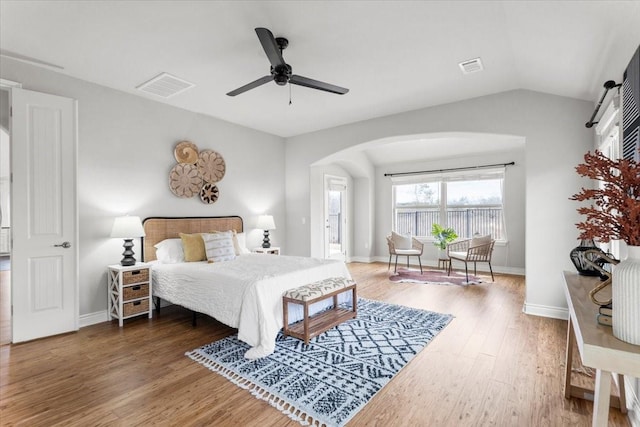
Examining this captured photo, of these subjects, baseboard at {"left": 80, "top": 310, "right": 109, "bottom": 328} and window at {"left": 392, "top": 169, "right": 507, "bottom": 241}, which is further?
window at {"left": 392, "top": 169, "right": 507, "bottom": 241}

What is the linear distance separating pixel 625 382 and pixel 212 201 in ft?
16.1

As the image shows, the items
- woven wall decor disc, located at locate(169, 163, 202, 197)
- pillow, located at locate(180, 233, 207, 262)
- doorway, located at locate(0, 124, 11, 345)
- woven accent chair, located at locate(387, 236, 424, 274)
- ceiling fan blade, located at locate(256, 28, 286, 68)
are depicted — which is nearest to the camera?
ceiling fan blade, located at locate(256, 28, 286, 68)

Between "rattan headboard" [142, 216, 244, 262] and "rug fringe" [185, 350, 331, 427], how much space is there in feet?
6.22

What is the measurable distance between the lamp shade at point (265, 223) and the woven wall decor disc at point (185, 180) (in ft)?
3.92

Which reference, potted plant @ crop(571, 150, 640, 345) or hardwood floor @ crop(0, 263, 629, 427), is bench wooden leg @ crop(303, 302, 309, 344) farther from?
potted plant @ crop(571, 150, 640, 345)

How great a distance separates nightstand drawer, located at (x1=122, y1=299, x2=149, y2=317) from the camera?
362cm

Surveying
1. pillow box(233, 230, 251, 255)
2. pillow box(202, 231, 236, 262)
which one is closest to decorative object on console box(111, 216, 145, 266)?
pillow box(202, 231, 236, 262)

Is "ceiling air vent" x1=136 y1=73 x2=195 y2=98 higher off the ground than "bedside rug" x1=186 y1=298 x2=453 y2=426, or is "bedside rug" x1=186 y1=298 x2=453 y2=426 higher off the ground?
"ceiling air vent" x1=136 y1=73 x2=195 y2=98

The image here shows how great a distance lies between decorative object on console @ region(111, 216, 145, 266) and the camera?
3650mm

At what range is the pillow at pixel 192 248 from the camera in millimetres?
4074

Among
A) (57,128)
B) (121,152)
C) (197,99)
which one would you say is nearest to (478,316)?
(197,99)

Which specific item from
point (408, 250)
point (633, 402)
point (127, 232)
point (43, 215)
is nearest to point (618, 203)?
point (633, 402)

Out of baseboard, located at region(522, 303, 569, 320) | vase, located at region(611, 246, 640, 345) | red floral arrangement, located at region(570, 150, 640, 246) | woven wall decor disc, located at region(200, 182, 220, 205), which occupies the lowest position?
baseboard, located at region(522, 303, 569, 320)

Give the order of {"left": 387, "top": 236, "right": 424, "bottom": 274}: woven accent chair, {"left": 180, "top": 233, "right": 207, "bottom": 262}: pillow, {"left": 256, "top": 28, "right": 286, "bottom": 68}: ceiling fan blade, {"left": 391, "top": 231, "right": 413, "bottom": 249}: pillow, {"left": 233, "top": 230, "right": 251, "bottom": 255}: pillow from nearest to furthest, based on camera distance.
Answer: {"left": 256, "top": 28, "right": 286, "bottom": 68}: ceiling fan blade
{"left": 180, "top": 233, "right": 207, "bottom": 262}: pillow
{"left": 233, "top": 230, "right": 251, "bottom": 255}: pillow
{"left": 387, "top": 236, "right": 424, "bottom": 274}: woven accent chair
{"left": 391, "top": 231, "right": 413, "bottom": 249}: pillow
